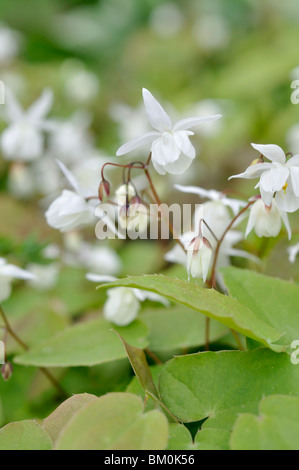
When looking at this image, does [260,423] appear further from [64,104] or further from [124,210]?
[64,104]

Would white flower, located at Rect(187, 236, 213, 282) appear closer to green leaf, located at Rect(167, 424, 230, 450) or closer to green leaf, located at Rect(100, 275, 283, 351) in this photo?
green leaf, located at Rect(100, 275, 283, 351)

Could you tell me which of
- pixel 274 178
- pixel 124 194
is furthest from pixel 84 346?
pixel 274 178

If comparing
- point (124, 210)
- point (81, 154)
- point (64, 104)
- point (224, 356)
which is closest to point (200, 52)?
point (64, 104)

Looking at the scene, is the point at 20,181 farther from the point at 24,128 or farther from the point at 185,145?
the point at 185,145

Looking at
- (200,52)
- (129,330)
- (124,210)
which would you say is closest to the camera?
(124,210)

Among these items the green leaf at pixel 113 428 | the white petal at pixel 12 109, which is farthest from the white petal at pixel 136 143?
the white petal at pixel 12 109

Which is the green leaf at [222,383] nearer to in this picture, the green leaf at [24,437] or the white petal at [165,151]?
the green leaf at [24,437]

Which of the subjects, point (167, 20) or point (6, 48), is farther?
point (167, 20)
